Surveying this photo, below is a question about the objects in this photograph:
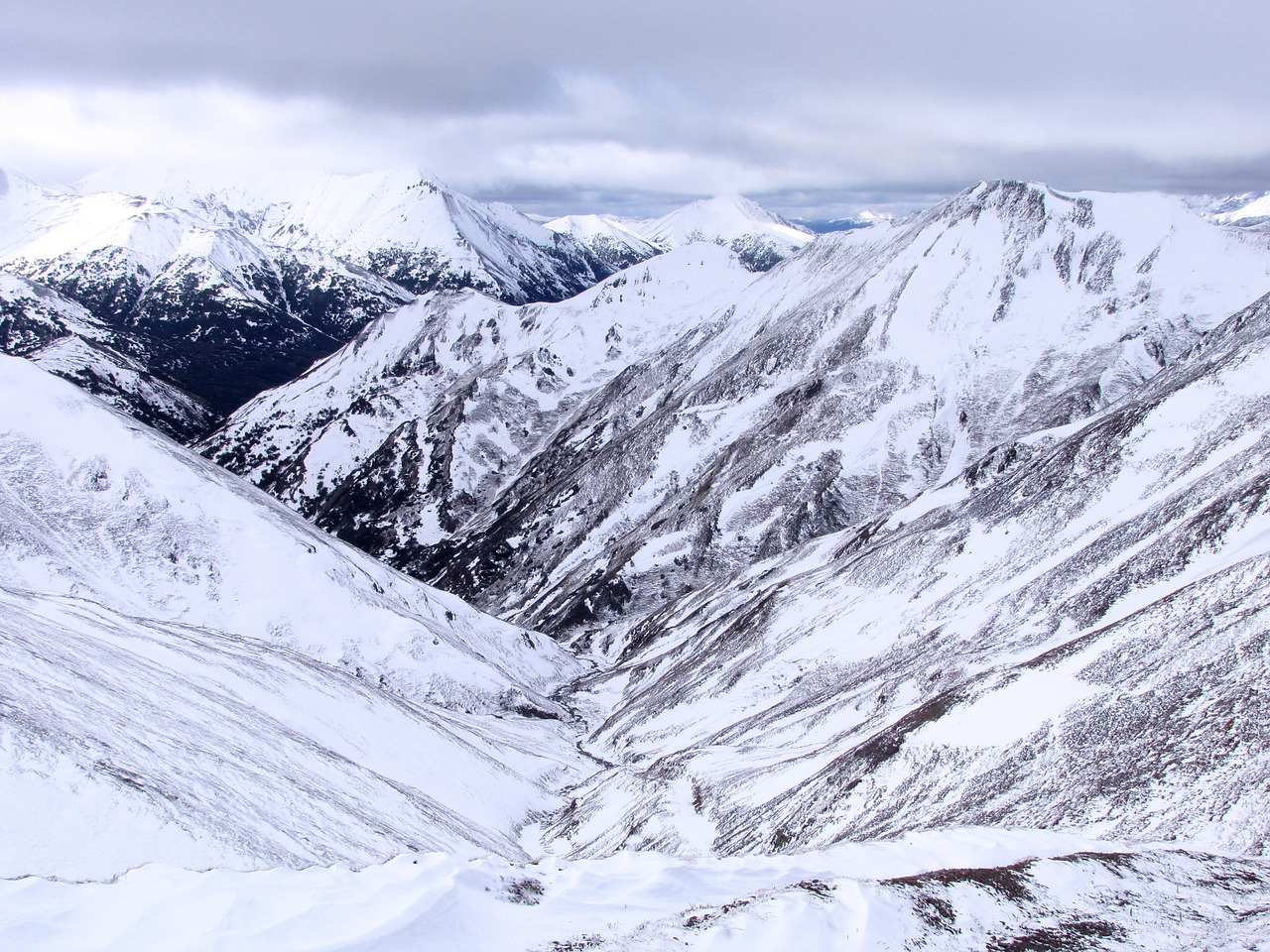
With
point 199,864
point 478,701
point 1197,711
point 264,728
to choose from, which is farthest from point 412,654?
point 1197,711

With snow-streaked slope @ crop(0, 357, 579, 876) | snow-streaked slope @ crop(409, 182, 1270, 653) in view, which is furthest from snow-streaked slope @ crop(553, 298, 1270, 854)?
snow-streaked slope @ crop(409, 182, 1270, 653)

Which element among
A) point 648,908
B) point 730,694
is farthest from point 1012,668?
point 730,694

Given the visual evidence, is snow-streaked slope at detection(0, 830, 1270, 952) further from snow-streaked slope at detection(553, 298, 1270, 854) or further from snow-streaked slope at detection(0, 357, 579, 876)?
snow-streaked slope at detection(0, 357, 579, 876)

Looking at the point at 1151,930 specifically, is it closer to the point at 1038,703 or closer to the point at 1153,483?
the point at 1038,703

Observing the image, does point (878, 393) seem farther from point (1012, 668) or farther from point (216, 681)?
point (216, 681)

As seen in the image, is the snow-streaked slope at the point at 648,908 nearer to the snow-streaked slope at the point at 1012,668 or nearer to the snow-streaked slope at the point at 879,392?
the snow-streaked slope at the point at 1012,668

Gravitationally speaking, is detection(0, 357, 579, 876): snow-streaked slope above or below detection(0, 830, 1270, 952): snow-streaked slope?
below
